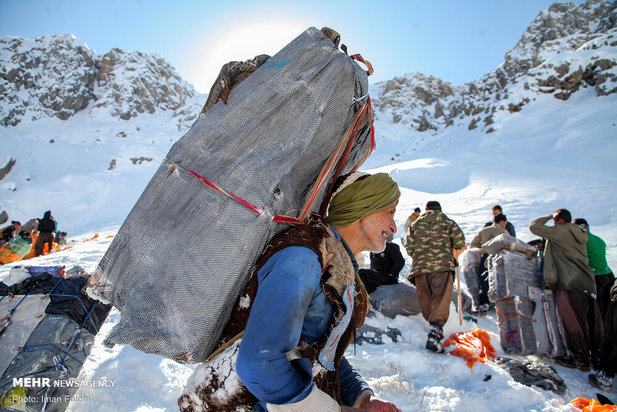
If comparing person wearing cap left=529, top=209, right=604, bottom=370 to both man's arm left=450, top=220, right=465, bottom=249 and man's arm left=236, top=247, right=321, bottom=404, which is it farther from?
Result: man's arm left=236, top=247, right=321, bottom=404

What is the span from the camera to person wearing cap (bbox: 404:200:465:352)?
4.20 m

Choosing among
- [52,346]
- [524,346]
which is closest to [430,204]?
[524,346]

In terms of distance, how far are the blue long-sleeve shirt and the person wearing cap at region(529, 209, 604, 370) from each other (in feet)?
14.0

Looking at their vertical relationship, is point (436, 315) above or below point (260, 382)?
below

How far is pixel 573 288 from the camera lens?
383 cm

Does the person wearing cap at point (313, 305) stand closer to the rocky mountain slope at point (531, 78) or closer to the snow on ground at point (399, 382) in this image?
the snow on ground at point (399, 382)

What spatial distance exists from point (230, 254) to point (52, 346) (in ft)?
7.50

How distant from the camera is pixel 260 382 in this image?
914 mm

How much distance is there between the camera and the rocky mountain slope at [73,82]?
4081cm

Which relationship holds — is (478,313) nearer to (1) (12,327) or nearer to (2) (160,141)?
(1) (12,327)

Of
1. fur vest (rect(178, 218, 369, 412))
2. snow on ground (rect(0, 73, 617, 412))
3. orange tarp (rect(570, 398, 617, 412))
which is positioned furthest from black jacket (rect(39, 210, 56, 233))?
orange tarp (rect(570, 398, 617, 412))

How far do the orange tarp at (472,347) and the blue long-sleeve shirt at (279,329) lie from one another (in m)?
3.21

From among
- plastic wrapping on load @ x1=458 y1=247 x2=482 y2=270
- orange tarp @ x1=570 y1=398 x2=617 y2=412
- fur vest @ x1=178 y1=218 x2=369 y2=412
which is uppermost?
fur vest @ x1=178 y1=218 x2=369 y2=412

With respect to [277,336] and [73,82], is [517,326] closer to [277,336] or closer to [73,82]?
[277,336]
